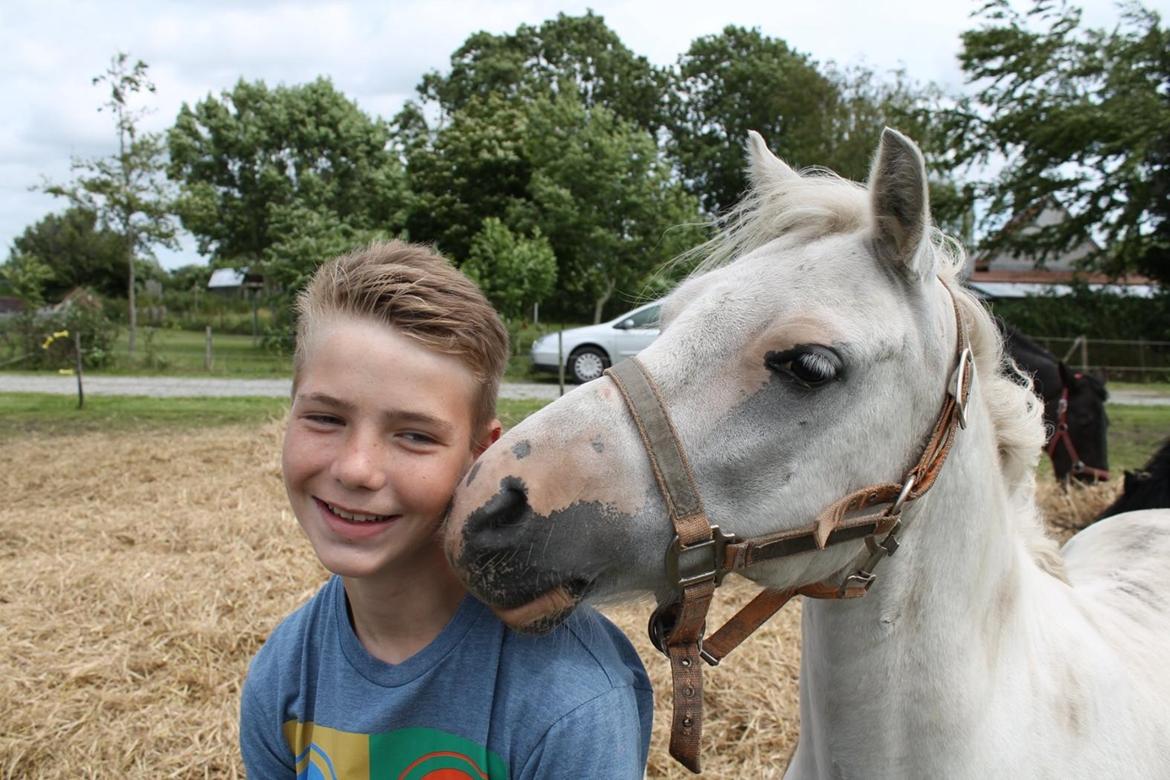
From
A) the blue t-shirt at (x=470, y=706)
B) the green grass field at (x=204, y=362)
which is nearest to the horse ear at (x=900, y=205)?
the blue t-shirt at (x=470, y=706)

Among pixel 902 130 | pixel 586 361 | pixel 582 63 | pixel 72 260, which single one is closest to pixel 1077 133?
pixel 902 130

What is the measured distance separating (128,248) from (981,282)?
3365 centimetres

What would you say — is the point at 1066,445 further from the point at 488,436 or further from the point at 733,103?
the point at 733,103

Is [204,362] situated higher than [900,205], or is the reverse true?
[900,205]

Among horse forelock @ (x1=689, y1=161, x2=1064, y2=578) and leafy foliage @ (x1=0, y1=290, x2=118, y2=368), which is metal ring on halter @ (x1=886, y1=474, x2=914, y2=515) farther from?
leafy foliage @ (x1=0, y1=290, x2=118, y2=368)

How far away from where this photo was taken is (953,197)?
22.2 m

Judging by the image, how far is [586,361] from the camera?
49.3 feet

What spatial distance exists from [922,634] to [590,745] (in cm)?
68

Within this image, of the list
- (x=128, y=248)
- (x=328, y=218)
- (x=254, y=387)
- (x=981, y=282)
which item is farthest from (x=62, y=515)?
(x=981, y=282)

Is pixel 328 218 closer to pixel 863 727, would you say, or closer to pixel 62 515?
pixel 62 515

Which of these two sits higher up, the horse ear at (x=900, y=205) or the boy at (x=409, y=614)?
the horse ear at (x=900, y=205)

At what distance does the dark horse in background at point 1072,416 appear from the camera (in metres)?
5.89

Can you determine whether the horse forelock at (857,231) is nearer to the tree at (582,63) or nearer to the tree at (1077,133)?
the tree at (1077,133)

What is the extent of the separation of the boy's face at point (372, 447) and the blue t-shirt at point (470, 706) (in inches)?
7.7
